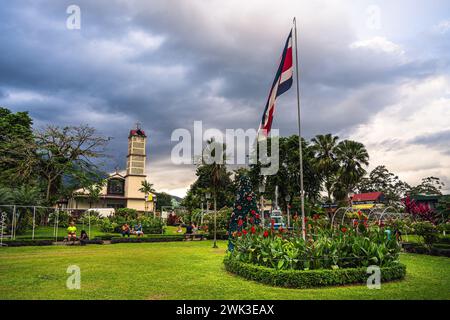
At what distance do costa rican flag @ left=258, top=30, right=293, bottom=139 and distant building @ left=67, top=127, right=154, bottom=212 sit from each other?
51838mm

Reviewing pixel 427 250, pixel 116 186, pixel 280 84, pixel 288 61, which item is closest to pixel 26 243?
pixel 280 84

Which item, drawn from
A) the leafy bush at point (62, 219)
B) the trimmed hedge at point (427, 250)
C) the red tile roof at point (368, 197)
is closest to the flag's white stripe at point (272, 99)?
the trimmed hedge at point (427, 250)

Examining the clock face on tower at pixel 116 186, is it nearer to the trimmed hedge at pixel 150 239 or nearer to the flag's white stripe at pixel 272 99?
the trimmed hedge at pixel 150 239

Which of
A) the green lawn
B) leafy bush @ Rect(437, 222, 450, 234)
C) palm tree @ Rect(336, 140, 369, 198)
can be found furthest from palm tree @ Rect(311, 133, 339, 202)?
the green lawn

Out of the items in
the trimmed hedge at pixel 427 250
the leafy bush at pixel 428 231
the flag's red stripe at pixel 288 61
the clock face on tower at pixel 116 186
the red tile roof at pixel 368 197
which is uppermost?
the flag's red stripe at pixel 288 61

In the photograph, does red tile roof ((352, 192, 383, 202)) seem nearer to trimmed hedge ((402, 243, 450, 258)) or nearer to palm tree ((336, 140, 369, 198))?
palm tree ((336, 140, 369, 198))

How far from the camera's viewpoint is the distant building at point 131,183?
6381 cm

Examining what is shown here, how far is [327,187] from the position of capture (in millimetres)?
44188

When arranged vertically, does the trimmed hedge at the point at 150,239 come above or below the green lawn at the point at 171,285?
below

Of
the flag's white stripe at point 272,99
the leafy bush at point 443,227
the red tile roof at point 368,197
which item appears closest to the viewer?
the flag's white stripe at point 272,99

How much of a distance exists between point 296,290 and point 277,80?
711cm

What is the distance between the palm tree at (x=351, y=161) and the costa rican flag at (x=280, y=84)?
32.7m
